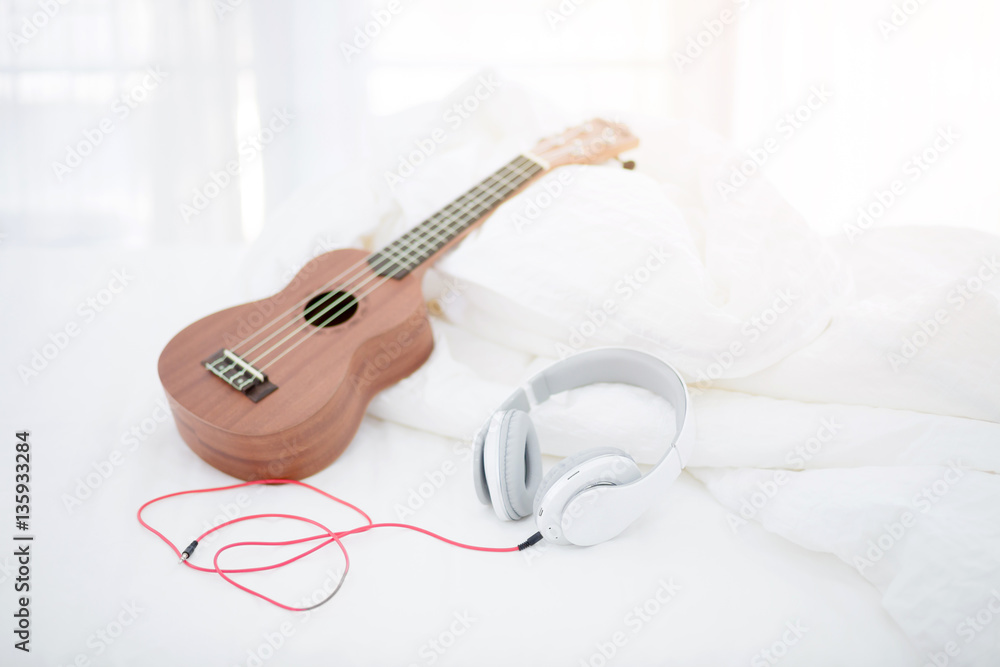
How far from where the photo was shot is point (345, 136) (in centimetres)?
232

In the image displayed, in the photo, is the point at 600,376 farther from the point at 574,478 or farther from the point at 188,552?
the point at 188,552

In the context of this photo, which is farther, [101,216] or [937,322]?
[101,216]

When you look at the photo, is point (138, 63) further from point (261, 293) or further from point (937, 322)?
point (937, 322)

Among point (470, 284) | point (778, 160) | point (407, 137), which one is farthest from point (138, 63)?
point (778, 160)

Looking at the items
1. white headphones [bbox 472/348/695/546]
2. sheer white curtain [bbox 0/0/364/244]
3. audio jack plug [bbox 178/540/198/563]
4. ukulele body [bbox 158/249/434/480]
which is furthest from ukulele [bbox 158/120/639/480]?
sheer white curtain [bbox 0/0/364/244]

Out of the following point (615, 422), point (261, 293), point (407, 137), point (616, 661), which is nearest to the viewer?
point (616, 661)

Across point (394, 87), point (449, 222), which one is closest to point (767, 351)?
point (449, 222)

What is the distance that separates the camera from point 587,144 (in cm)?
136

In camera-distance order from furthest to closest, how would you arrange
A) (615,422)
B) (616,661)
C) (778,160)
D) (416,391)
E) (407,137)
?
1. (778,160)
2. (407,137)
3. (416,391)
4. (615,422)
5. (616,661)

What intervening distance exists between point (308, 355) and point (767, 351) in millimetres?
650

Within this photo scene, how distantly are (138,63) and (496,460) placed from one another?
191 centimetres

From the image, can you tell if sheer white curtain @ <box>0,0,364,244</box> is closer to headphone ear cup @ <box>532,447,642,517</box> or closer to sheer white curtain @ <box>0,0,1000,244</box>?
sheer white curtain @ <box>0,0,1000,244</box>

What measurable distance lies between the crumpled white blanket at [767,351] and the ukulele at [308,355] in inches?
2.4

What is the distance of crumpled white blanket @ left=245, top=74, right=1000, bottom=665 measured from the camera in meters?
0.75
